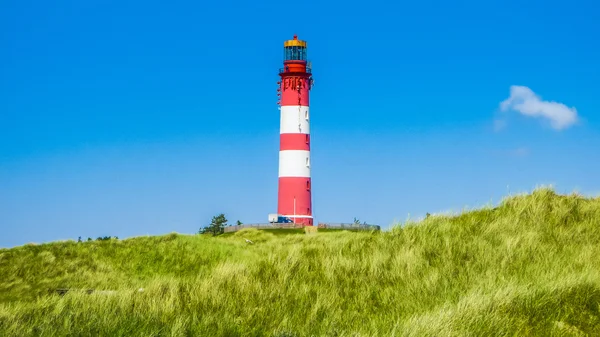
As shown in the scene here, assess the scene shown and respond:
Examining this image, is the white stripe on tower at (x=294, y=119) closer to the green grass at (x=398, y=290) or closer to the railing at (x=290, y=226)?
the railing at (x=290, y=226)

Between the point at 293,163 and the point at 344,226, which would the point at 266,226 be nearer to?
the point at 293,163

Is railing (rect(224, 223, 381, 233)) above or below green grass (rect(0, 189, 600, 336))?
above

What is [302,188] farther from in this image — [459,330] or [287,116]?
[459,330]

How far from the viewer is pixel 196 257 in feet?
63.5

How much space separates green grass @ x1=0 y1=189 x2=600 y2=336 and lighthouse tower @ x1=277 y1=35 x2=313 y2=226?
3325 centimetres

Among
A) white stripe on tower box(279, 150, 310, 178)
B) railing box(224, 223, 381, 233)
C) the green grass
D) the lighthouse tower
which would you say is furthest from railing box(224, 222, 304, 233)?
the green grass

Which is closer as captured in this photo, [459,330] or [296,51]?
[459,330]

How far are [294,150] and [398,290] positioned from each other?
127 ft

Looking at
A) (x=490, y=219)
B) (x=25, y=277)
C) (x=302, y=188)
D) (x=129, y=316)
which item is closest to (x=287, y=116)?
(x=302, y=188)

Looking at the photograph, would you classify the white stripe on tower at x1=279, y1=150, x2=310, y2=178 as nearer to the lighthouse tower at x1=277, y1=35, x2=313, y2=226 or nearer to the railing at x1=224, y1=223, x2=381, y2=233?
the lighthouse tower at x1=277, y1=35, x2=313, y2=226

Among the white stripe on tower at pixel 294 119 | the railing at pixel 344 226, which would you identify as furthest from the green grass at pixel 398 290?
the white stripe on tower at pixel 294 119

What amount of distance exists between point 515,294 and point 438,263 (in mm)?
2697

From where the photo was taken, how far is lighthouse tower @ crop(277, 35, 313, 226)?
46.8 meters

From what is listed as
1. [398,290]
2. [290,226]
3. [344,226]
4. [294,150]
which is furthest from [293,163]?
[398,290]
